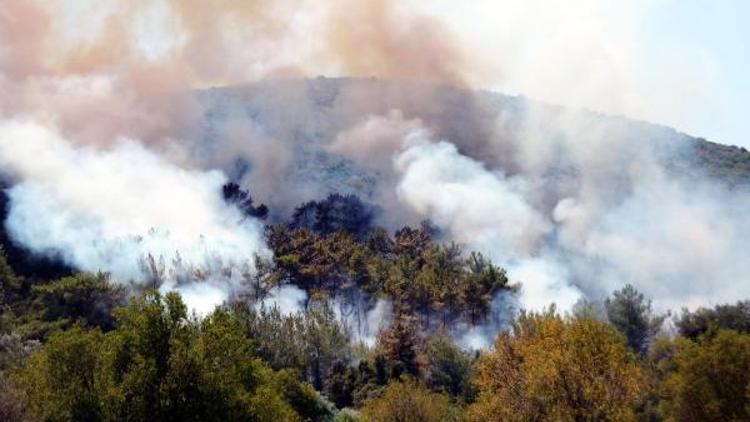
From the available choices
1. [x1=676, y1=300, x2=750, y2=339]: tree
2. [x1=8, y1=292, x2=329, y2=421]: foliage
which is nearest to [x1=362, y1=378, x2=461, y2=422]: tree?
[x1=8, y1=292, x2=329, y2=421]: foliage

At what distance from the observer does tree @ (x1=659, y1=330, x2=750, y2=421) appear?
1624 inches

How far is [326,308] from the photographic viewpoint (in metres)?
104

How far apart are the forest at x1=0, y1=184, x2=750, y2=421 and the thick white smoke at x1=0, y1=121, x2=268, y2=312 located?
336 cm

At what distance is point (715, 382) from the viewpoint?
138ft

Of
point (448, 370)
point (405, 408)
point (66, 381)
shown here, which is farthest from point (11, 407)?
point (448, 370)

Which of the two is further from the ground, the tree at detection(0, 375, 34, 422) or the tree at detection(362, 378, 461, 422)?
the tree at detection(362, 378, 461, 422)

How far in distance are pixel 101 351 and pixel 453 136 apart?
159m

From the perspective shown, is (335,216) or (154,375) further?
(335,216)

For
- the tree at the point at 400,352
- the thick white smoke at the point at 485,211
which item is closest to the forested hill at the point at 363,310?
the tree at the point at 400,352

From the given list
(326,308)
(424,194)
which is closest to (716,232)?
(424,194)

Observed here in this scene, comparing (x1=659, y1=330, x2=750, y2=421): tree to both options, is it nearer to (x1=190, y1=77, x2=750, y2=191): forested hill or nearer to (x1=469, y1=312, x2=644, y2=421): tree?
(x1=469, y1=312, x2=644, y2=421): tree

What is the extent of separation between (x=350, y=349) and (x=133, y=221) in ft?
201

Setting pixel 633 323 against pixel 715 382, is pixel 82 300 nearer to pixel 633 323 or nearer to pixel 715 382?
pixel 633 323

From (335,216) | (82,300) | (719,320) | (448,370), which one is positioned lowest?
(448,370)
